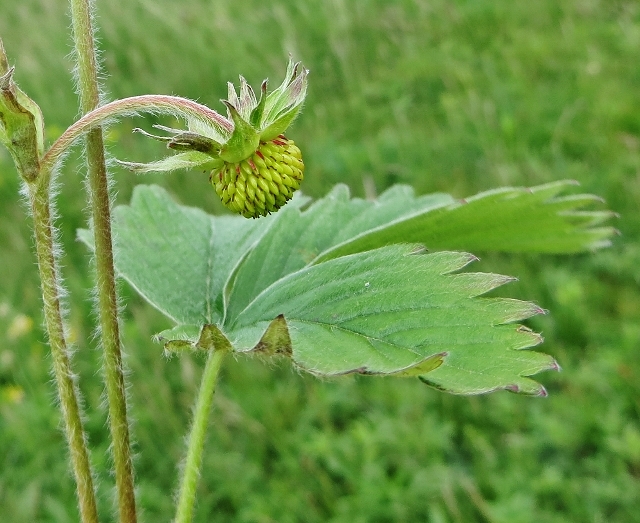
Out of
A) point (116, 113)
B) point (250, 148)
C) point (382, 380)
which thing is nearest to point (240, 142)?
point (250, 148)

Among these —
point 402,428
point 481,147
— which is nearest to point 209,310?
point 402,428

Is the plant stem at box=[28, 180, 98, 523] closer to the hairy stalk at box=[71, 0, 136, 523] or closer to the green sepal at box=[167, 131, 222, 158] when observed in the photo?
the hairy stalk at box=[71, 0, 136, 523]

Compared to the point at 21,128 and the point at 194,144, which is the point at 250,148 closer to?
the point at 194,144

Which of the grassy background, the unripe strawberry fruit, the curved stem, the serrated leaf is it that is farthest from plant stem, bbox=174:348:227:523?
the grassy background

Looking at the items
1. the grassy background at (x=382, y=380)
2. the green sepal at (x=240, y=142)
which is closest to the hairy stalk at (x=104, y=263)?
the green sepal at (x=240, y=142)

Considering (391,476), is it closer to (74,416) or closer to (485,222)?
(485,222)

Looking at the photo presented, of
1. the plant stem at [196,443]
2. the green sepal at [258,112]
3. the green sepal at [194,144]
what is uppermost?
the green sepal at [258,112]

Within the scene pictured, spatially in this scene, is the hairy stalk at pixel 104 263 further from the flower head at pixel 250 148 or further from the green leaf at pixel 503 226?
the green leaf at pixel 503 226
